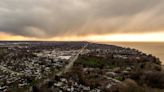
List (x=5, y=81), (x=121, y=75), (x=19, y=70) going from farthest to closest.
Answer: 1. (x=19, y=70)
2. (x=121, y=75)
3. (x=5, y=81)

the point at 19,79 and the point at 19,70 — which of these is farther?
the point at 19,70

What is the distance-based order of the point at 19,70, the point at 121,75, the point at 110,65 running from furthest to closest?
the point at 110,65 < the point at 19,70 < the point at 121,75

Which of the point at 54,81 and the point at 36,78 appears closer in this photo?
the point at 54,81

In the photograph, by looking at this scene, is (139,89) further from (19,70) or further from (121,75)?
(19,70)

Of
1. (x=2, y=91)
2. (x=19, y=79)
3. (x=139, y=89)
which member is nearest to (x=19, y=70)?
(x=19, y=79)

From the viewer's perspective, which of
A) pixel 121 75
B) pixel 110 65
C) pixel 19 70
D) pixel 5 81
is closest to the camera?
pixel 5 81

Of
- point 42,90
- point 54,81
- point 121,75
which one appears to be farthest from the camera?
point 121,75

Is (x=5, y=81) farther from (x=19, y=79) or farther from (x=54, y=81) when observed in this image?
(x=54, y=81)

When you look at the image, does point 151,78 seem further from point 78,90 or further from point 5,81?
point 5,81

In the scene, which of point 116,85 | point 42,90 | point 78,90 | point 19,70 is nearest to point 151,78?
point 116,85
